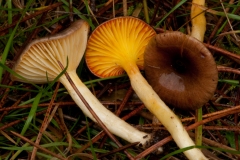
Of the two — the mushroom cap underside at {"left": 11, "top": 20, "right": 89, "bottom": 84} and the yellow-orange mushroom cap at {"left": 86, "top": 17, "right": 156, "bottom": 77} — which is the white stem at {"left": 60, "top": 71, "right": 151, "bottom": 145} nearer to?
the mushroom cap underside at {"left": 11, "top": 20, "right": 89, "bottom": 84}

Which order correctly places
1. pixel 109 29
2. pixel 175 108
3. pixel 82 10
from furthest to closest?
pixel 82 10 → pixel 175 108 → pixel 109 29

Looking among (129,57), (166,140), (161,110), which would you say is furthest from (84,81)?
(166,140)

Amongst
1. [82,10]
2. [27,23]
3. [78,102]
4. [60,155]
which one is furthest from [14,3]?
[60,155]

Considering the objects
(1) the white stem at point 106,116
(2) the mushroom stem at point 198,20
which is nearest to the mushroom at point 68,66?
(1) the white stem at point 106,116

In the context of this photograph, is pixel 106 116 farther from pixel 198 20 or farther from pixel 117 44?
pixel 198 20

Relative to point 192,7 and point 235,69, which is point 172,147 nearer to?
point 235,69

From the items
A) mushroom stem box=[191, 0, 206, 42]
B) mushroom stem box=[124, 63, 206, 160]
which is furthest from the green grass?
mushroom stem box=[124, 63, 206, 160]

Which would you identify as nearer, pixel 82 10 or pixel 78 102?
pixel 78 102

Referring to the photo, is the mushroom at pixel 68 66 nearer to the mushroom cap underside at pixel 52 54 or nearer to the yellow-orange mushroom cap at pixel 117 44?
the mushroom cap underside at pixel 52 54
